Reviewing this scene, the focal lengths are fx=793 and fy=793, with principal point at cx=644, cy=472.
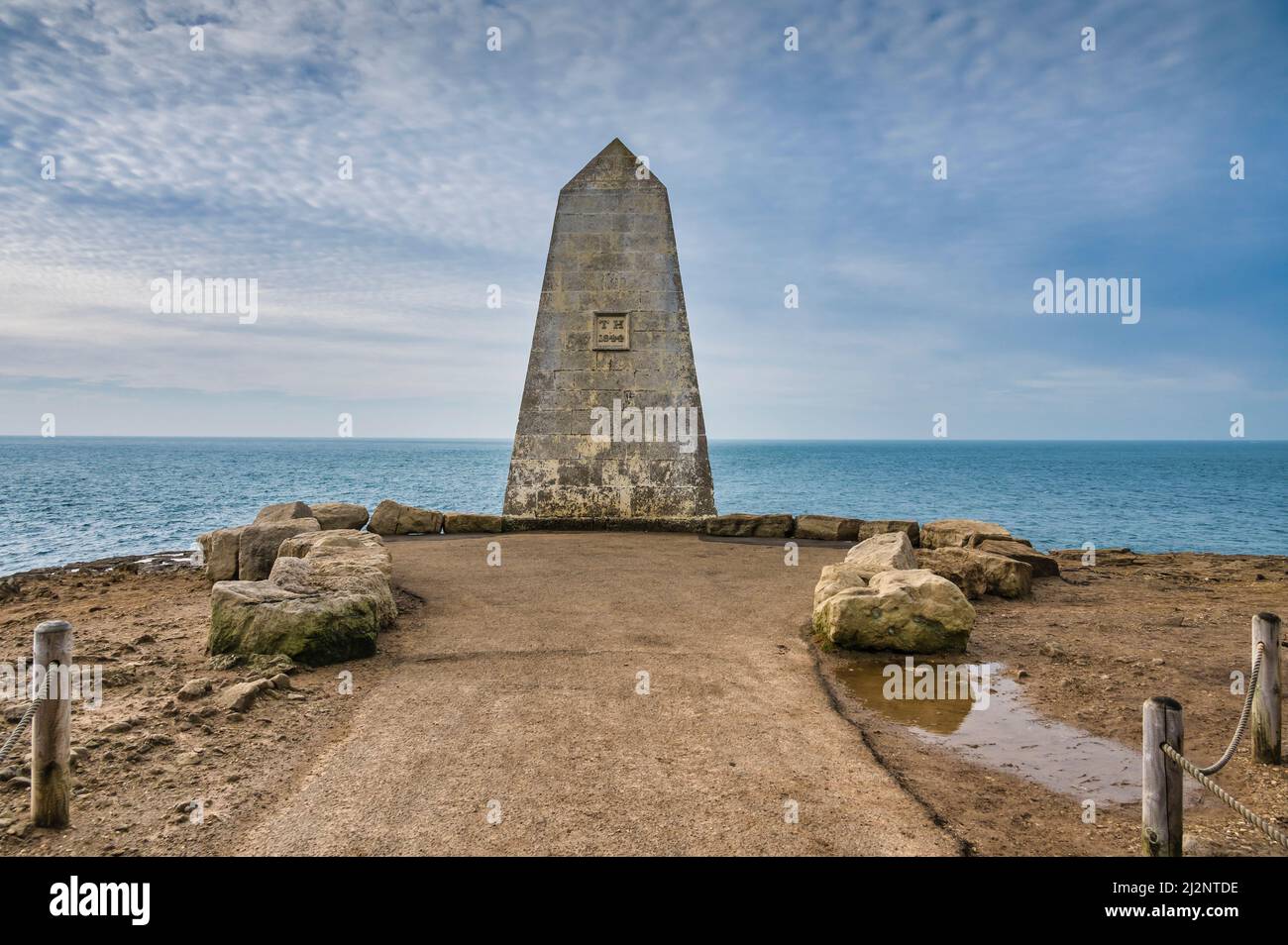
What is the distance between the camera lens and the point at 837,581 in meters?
7.74

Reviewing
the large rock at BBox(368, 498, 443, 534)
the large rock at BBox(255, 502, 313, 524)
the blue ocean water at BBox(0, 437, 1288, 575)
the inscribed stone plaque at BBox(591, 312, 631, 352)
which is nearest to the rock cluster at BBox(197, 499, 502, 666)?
the large rock at BBox(255, 502, 313, 524)

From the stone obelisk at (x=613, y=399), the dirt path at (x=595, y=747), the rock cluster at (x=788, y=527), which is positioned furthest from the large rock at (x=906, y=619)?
the stone obelisk at (x=613, y=399)

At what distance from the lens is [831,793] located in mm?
4234

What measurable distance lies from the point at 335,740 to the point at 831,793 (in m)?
2.97

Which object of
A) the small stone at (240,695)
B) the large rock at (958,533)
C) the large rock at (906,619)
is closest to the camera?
the small stone at (240,695)

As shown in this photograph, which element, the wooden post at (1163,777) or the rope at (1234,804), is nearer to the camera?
the rope at (1234,804)

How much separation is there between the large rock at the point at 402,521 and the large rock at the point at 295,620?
7120 mm

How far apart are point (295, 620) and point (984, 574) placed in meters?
7.53

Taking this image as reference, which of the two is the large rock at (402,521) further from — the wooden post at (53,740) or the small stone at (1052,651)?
the wooden post at (53,740)

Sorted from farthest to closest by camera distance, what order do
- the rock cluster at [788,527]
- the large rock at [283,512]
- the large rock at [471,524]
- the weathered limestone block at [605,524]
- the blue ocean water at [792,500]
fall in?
the blue ocean water at [792,500]
the large rock at [471,524]
the weathered limestone block at [605,524]
the rock cluster at [788,527]
the large rock at [283,512]

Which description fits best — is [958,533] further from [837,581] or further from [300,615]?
[300,615]

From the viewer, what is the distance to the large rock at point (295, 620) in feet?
20.7

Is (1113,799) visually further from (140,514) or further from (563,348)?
(140,514)

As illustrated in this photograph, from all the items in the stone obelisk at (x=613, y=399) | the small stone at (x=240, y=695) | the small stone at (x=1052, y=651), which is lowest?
the small stone at (x=1052, y=651)
